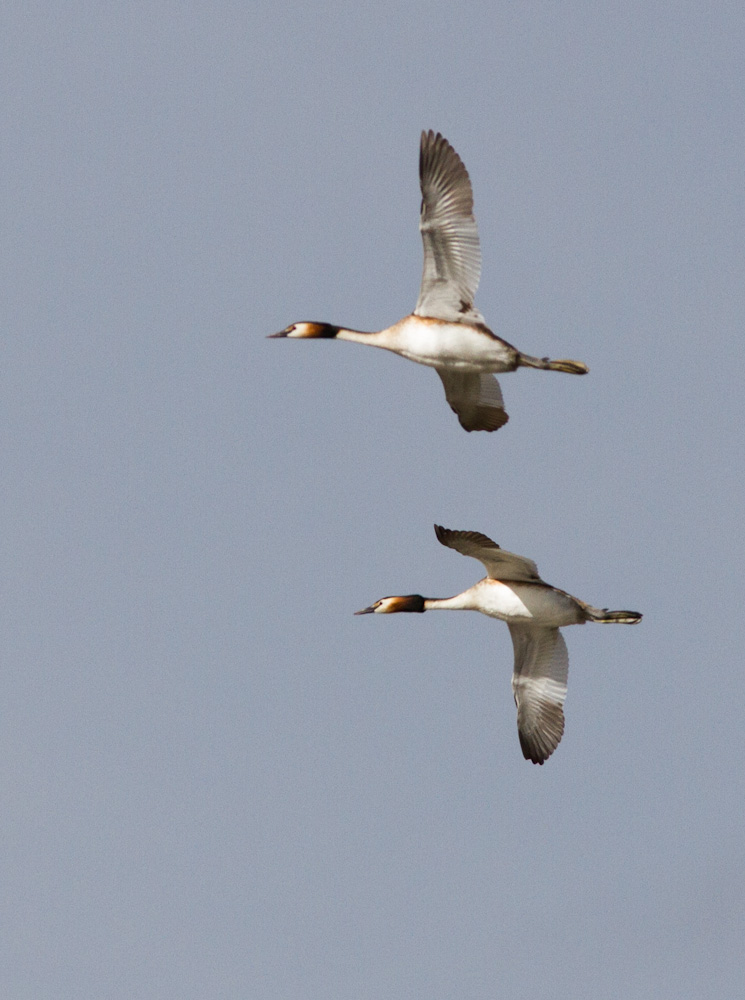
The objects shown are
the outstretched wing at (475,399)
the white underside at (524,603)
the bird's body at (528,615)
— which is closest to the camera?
the bird's body at (528,615)

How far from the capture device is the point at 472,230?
34.1m

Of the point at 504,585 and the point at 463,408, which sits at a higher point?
the point at 463,408

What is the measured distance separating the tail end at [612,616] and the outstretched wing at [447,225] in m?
5.64

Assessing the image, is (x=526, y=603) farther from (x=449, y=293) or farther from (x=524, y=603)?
(x=449, y=293)

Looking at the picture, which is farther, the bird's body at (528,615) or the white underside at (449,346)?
the bird's body at (528,615)

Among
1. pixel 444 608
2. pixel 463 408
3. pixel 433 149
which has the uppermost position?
pixel 433 149

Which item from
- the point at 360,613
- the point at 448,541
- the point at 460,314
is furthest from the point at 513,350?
the point at 360,613

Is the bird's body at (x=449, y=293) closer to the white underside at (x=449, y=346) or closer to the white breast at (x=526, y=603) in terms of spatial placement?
the white underside at (x=449, y=346)

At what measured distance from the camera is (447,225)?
112 ft

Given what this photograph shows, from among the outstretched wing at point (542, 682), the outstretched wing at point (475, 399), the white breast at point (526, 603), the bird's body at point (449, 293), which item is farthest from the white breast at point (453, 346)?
the outstretched wing at point (542, 682)

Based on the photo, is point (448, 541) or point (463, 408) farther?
point (463, 408)

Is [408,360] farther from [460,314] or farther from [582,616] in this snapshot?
[582,616]

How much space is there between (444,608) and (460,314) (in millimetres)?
5344

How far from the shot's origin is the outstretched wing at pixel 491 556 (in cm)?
3444
